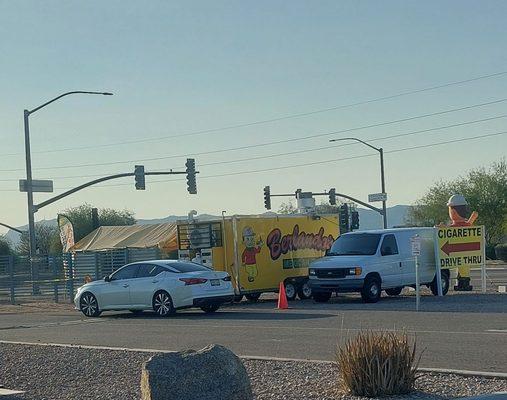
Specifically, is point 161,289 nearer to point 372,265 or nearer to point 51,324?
point 51,324

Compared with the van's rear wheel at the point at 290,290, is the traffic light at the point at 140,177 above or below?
above

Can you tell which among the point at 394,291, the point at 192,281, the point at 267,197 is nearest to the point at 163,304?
the point at 192,281

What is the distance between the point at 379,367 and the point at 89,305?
1642 centimetres

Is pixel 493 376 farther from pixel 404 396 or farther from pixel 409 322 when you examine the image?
pixel 409 322

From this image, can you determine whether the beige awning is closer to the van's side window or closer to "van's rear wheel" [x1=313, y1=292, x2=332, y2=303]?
"van's rear wheel" [x1=313, y1=292, x2=332, y2=303]

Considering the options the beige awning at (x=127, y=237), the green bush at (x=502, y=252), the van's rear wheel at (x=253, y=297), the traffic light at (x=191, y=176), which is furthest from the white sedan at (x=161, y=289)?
the green bush at (x=502, y=252)

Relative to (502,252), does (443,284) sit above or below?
below

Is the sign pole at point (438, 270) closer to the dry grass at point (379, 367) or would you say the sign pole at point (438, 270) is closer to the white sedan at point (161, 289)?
the white sedan at point (161, 289)

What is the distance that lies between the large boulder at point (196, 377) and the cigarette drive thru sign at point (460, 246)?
738 inches

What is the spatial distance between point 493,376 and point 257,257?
1750 centimetres

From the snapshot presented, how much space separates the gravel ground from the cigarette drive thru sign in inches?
561

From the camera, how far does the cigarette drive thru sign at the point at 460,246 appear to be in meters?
28.0

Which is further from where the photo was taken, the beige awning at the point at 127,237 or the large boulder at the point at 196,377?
the beige awning at the point at 127,237

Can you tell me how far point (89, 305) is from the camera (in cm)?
2592
